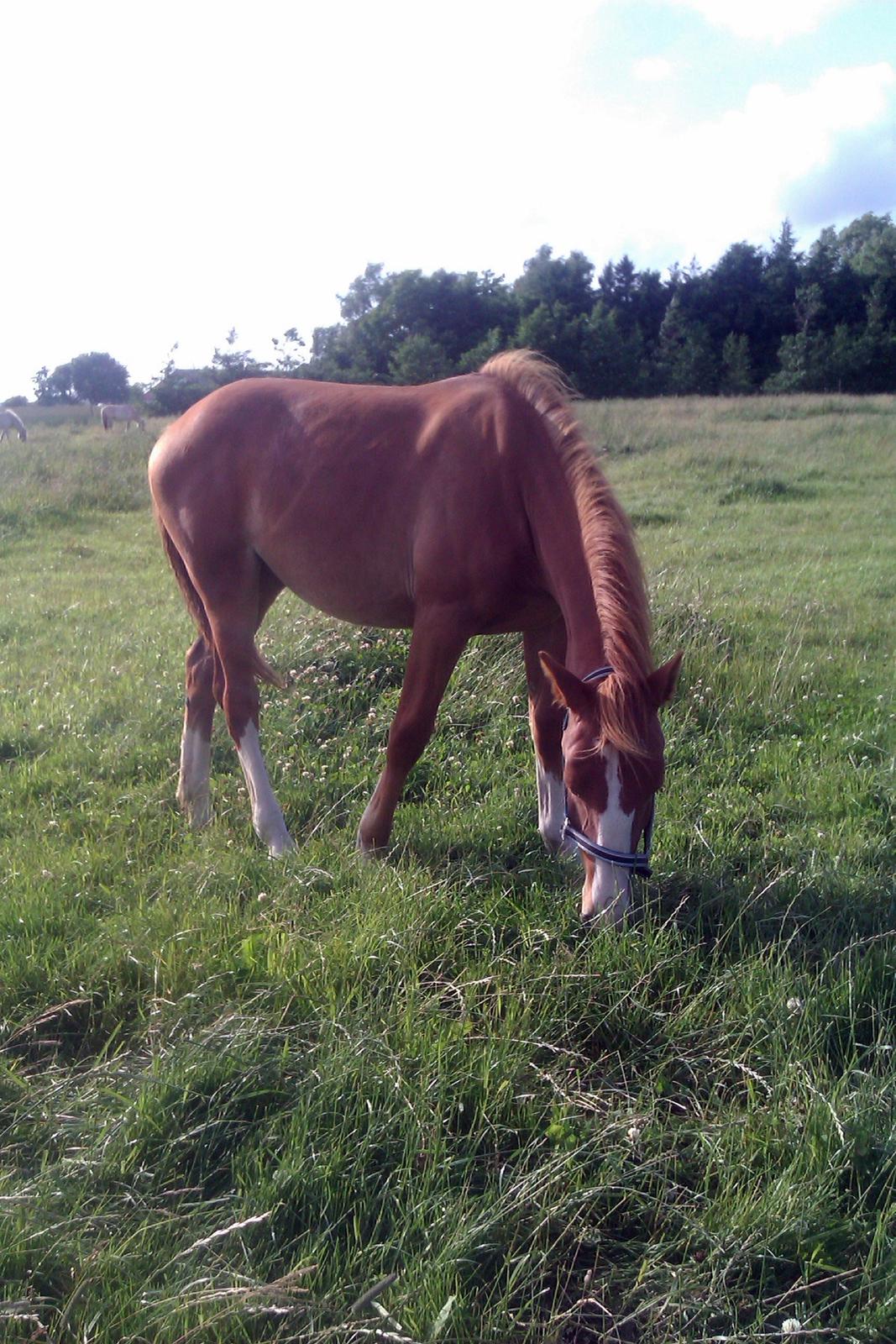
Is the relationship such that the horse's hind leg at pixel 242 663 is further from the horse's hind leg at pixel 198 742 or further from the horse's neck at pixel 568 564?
the horse's neck at pixel 568 564

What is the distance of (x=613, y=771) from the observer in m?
2.74

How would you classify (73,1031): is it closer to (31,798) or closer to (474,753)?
(31,798)

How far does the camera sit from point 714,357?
40125 mm

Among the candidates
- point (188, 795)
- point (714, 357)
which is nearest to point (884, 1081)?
point (188, 795)

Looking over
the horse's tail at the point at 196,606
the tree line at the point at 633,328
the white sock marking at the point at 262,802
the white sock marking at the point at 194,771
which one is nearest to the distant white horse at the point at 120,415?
the tree line at the point at 633,328

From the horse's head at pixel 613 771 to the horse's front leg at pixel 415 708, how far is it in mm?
739

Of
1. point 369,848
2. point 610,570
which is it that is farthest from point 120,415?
point 610,570

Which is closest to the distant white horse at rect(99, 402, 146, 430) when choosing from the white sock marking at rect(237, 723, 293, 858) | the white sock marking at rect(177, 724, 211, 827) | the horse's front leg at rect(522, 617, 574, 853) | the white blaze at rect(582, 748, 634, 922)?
the white sock marking at rect(177, 724, 211, 827)

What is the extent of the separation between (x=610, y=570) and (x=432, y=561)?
74 cm

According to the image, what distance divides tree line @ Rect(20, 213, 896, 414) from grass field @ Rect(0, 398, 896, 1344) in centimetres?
1973

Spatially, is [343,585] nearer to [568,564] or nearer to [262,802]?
[262,802]

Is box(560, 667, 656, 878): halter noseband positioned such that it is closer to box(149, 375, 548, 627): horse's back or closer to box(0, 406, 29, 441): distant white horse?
box(149, 375, 548, 627): horse's back

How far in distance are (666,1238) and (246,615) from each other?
3.02 m

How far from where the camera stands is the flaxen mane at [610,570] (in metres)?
2.79
